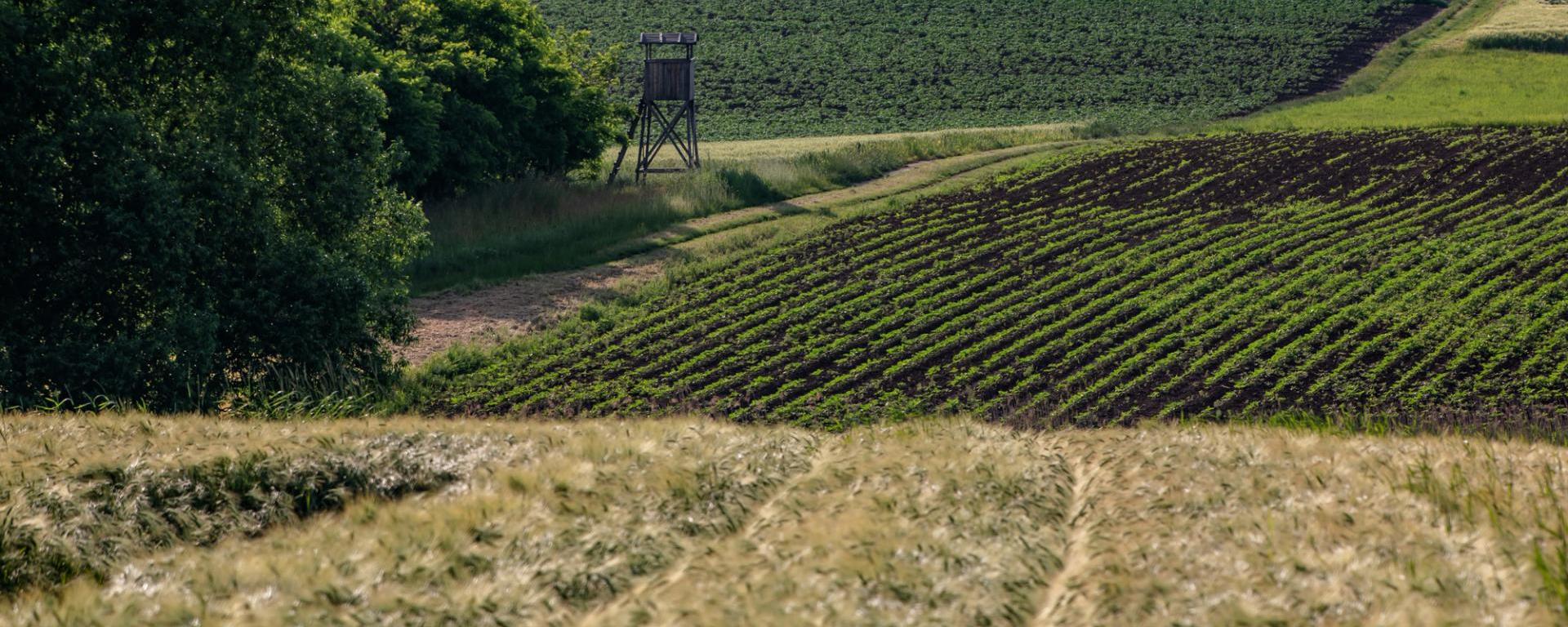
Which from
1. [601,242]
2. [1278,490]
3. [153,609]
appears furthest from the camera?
[601,242]

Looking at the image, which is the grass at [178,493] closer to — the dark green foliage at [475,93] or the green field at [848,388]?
the green field at [848,388]

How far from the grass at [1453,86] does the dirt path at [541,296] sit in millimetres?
23141

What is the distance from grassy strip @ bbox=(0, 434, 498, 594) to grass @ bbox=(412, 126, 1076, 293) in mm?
20744

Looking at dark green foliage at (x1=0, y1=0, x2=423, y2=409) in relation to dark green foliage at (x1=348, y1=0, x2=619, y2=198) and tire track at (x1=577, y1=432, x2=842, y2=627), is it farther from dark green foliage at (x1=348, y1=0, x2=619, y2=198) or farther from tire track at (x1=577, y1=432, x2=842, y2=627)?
tire track at (x1=577, y1=432, x2=842, y2=627)

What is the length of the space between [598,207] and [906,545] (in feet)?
104

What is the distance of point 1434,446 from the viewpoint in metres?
9.67

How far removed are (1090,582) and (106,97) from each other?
17.8 m

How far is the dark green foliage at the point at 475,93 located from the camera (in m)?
34.1

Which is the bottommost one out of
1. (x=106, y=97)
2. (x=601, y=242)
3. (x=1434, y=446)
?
(x=601, y=242)

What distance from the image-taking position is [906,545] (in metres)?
7.06

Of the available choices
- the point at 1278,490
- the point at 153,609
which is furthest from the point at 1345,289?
the point at 153,609

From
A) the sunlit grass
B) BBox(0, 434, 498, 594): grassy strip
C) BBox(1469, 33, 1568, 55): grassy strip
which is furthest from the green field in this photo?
BBox(1469, 33, 1568, 55): grassy strip

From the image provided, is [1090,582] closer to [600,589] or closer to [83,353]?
[600,589]

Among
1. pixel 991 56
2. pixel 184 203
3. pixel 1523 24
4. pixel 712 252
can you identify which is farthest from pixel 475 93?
pixel 1523 24
